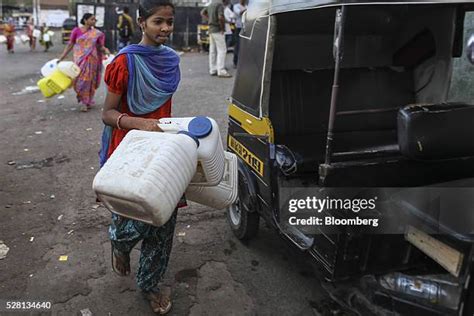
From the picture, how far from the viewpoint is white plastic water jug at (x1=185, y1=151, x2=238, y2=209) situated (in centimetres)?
234

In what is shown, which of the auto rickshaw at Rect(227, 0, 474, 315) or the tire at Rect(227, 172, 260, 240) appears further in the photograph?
the tire at Rect(227, 172, 260, 240)

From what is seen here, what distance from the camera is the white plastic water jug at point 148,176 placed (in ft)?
5.83

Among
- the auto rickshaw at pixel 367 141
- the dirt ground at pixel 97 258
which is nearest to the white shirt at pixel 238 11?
the dirt ground at pixel 97 258

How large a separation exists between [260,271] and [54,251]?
153 cm

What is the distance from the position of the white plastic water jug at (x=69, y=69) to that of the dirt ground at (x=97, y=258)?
5.92 feet

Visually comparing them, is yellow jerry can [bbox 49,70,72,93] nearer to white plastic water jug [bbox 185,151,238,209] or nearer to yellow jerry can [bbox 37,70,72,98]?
yellow jerry can [bbox 37,70,72,98]

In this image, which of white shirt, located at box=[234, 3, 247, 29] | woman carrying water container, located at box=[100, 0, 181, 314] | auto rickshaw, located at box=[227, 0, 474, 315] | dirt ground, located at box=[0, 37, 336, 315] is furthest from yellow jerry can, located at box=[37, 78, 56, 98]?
white shirt, located at box=[234, 3, 247, 29]

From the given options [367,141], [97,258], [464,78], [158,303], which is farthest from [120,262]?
[464,78]

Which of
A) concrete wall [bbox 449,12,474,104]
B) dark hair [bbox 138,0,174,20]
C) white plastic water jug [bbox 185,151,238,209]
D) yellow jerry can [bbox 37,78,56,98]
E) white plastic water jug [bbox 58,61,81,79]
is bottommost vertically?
white plastic water jug [bbox 185,151,238,209]

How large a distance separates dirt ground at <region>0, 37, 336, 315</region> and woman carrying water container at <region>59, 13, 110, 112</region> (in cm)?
225

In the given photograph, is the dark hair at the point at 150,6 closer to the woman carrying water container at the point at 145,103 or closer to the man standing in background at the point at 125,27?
the woman carrying water container at the point at 145,103

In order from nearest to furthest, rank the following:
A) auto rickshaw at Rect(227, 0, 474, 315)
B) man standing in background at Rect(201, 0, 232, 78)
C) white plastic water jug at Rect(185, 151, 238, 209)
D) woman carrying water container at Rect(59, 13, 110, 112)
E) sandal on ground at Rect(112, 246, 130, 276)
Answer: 1. auto rickshaw at Rect(227, 0, 474, 315)
2. white plastic water jug at Rect(185, 151, 238, 209)
3. sandal on ground at Rect(112, 246, 130, 276)
4. woman carrying water container at Rect(59, 13, 110, 112)
5. man standing in background at Rect(201, 0, 232, 78)

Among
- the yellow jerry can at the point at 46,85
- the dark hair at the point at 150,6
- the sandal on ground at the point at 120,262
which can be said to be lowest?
the sandal on ground at the point at 120,262

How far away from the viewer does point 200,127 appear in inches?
82.5
